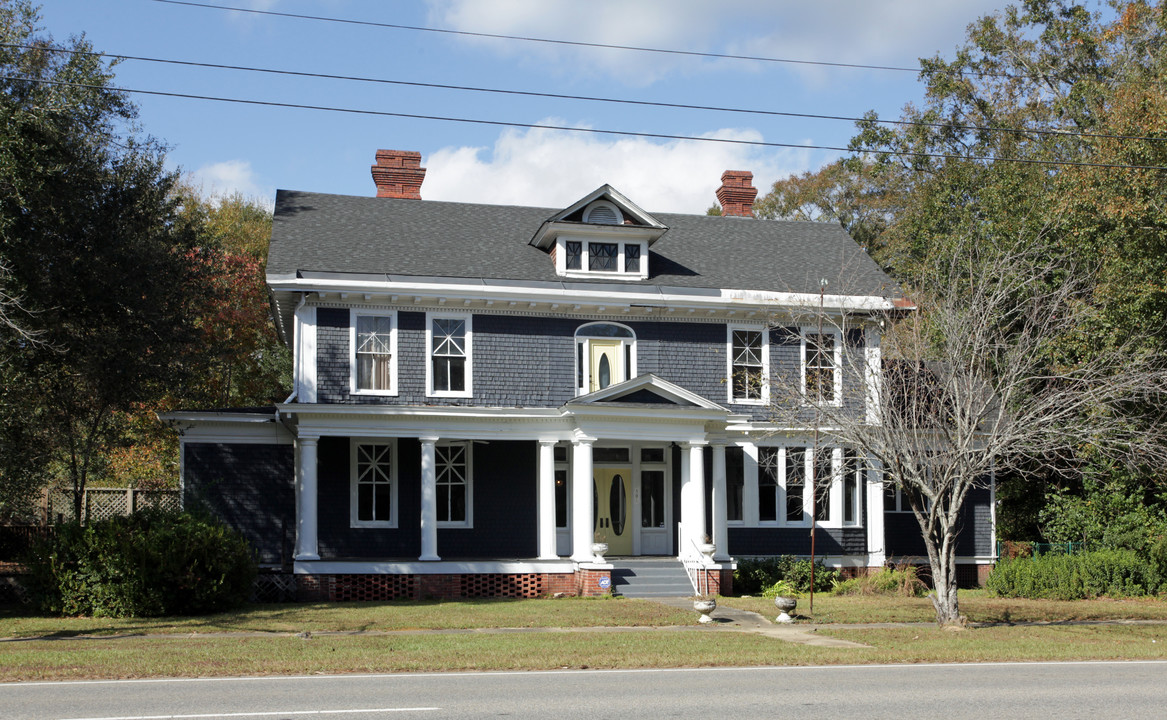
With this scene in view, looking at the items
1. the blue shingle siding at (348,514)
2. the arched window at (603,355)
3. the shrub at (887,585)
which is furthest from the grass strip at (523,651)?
the arched window at (603,355)

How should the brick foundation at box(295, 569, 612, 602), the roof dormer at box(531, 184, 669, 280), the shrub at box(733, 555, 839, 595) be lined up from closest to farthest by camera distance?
the brick foundation at box(295, 569, 612, 602), the shrub at box(733, 555, 839, 595), the roof dormer at box(531, 184, 669, 280)

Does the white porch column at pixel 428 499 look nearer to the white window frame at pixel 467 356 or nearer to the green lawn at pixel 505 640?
the white window frame at pixel 467 356

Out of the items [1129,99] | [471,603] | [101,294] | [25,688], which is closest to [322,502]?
[471,603]

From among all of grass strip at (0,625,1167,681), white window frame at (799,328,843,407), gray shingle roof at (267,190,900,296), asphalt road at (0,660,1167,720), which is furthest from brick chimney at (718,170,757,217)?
asphalt road at (0,660,1167,720)

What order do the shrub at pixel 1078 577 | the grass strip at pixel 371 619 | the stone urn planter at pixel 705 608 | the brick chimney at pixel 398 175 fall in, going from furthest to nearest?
the brick chimney at pixel 398 175
the shrub at pixel 1078 577
the stone urn planter at pixel 705 608
the grass strip at pixel 371 619

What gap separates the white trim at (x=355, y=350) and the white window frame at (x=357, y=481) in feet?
4.34

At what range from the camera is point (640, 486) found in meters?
25.7

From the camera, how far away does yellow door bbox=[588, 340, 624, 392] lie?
80.6ft

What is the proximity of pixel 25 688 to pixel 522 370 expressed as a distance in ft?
46.3

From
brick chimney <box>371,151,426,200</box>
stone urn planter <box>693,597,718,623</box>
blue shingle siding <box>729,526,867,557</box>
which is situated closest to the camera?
stone urn planter <box>693,597,718,623</box>

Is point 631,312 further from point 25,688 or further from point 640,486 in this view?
point 25,688

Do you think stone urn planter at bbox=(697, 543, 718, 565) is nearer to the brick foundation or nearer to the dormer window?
→ the brick foundation

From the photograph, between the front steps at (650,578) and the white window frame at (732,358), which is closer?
the front steps at (650,578)

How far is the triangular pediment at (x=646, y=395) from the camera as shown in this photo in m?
22.6
